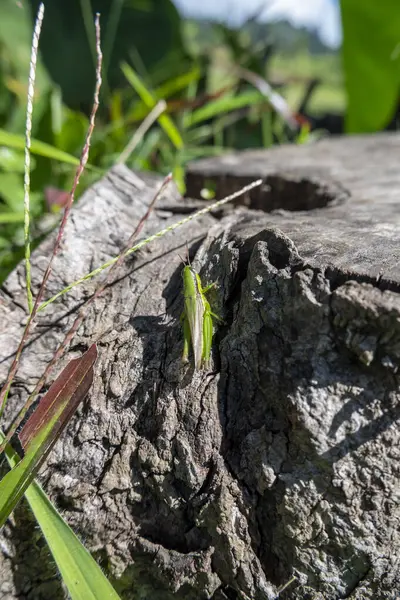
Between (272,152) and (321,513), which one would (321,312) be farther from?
(272,152)

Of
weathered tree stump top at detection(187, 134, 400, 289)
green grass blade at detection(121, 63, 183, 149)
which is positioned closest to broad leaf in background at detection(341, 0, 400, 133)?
weathered tree stump top at detection(187, 134, 400, 289)

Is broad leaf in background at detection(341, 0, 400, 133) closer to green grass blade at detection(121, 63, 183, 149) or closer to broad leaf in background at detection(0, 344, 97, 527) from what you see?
green grass blade at detection(121, 63, 183, 149)

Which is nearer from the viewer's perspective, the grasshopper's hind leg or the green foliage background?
the grasshopper's hind leg

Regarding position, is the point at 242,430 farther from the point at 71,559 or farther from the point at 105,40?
the point at 105,40

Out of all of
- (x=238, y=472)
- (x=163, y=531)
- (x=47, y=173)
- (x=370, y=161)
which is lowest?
(x=163, y=531)

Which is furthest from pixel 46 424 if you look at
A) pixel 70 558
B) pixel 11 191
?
pixel 11 191

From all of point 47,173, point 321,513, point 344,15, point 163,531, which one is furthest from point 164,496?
point 344,15

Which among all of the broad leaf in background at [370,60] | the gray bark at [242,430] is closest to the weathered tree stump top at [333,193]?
the gray bark at [242,430]
